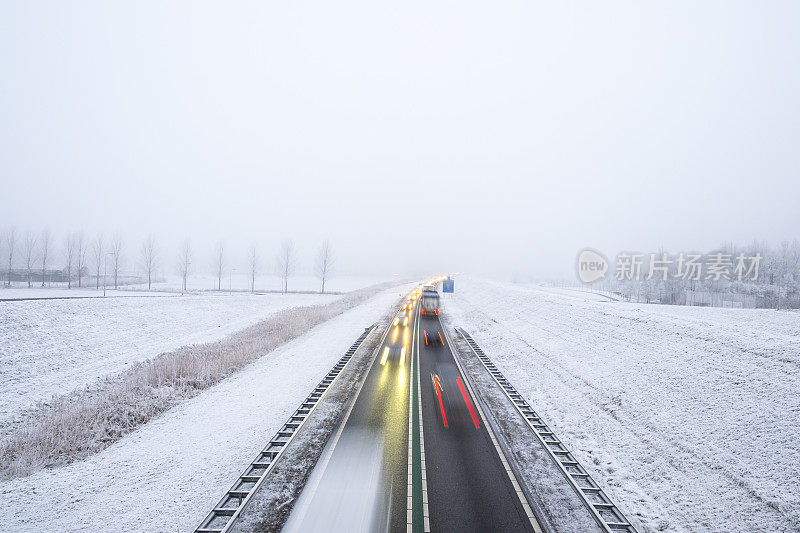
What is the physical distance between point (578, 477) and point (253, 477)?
8922mm

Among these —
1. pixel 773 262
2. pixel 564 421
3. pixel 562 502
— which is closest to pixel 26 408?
pixel 562 502

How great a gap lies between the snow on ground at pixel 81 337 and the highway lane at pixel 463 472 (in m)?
19.0

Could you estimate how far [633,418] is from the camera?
12.3 metres

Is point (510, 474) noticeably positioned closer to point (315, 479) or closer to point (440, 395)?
point (315, 479)

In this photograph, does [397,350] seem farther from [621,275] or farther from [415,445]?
[621,275]

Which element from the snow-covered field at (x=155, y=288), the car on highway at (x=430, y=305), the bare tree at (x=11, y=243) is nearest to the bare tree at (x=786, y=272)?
the car on highway at (x=430, y=305)

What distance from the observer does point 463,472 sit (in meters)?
9.36

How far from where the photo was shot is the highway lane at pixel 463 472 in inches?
298

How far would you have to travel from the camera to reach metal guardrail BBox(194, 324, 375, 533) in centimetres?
733

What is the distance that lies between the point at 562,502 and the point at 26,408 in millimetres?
24838

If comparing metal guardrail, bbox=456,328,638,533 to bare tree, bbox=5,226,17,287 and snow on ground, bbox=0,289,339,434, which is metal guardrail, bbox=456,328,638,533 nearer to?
snow on ground, bbox=0,289,339,434

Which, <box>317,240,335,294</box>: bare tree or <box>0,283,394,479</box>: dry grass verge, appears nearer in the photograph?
<box>0,283,394,479</box>: dry grass verge

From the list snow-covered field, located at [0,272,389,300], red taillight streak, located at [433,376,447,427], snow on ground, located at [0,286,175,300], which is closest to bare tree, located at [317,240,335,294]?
snow-covered field, located at [0,272,389,300]

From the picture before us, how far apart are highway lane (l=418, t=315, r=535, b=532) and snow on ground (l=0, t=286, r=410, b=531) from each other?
5520 mm
